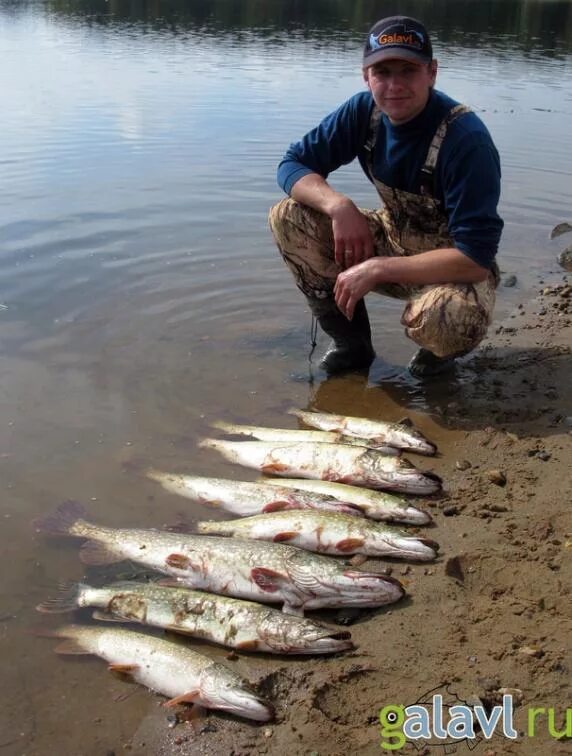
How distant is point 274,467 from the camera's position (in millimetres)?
5109

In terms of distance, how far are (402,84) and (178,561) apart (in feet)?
11.3

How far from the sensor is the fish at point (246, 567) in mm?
3805

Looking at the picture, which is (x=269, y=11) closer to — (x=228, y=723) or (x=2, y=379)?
(x=2, y=379)

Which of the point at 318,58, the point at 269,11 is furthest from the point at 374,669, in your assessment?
the point at 269,11

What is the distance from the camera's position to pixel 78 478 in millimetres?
5000

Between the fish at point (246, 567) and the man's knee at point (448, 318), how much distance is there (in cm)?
210

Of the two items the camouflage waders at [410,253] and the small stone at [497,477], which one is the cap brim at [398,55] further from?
the small stone at [497,477]

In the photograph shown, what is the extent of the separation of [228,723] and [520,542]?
1807mm

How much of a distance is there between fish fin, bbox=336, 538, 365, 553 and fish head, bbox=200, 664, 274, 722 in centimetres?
108

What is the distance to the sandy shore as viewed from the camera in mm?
3066

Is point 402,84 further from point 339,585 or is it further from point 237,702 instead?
point 237,702

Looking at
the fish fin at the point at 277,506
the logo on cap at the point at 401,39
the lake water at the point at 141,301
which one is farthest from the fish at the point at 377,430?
the logo on cap at the point at 401,39

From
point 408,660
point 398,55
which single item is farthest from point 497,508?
point 398,55

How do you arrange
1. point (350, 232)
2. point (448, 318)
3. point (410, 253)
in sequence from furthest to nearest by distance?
point (410, 253) → point (350, 232) → point (448, 318)
